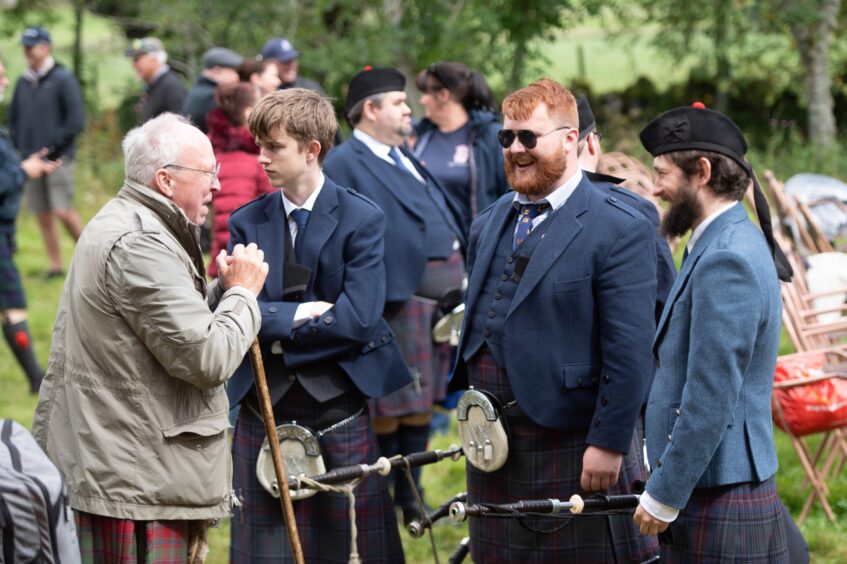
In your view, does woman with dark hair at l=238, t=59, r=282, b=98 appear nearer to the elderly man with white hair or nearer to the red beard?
the red beard

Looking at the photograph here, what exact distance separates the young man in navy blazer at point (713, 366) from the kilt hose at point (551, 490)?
474mm

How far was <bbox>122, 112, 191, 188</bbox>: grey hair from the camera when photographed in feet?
11.8

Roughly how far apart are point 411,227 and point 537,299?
2.10 m

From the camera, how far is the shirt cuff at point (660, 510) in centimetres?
333

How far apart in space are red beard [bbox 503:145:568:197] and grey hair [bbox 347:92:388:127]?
2114 millimetres

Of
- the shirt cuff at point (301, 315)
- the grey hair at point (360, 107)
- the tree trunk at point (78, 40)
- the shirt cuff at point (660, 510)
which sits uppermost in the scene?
the tree trunk at point (78, 40)

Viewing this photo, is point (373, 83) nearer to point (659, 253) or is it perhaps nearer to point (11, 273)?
point (659, 253)

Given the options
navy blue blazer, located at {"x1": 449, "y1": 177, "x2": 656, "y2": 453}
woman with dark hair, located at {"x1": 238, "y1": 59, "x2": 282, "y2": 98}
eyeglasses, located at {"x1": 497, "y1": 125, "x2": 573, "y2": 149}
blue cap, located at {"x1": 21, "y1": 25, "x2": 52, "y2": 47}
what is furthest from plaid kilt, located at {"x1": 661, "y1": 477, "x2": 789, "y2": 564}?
blue cap, located at {"x1": 21, "y1": 25, "x2": 52, "y2": 47}

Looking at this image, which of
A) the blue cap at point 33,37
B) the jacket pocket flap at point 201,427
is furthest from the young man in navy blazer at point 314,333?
the blue cap at point 33,37

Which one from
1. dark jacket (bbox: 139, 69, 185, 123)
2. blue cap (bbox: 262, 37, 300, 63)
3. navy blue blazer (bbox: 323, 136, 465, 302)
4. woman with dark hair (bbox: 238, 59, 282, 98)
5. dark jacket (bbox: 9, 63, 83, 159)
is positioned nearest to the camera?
navy blue blazer (bbox: 323, 136, 465, 302)

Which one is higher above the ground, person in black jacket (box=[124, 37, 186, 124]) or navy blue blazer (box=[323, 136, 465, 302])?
person in black jacket (box=[124, 37, 186, 124])

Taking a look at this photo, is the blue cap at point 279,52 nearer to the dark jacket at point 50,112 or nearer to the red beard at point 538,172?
the dark jacket at point 50,112

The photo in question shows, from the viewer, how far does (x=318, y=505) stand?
15.1 ft

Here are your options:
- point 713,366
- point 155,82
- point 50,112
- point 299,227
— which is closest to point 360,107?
point 299,227
